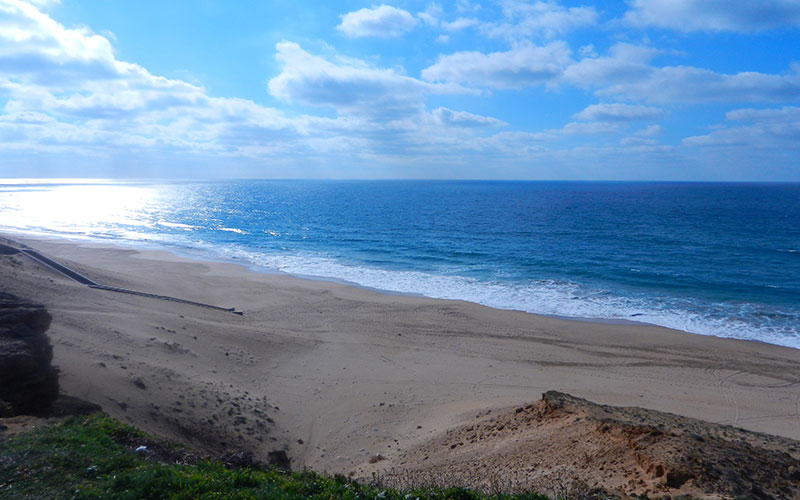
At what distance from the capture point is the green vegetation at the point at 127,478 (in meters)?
6.04

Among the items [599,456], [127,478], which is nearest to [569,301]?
[599,456]

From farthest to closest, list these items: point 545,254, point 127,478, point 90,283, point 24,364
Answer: point 545,254 → point 90,283 → point 24,364 → point 127,478

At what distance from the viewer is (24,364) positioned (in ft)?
29.6

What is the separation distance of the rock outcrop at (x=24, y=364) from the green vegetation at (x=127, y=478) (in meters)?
1.58

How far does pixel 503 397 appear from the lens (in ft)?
46.3

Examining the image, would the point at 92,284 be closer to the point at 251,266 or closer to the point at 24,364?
the point at 251,266

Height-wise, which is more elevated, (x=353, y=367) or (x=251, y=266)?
(x=251, y=266)

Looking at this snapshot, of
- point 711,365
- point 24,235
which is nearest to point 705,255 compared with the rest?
point 711,365

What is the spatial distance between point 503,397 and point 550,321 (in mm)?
8965

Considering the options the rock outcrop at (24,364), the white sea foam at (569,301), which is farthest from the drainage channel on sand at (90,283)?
the rock outcrop at (24,364)

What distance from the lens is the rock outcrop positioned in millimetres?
8719

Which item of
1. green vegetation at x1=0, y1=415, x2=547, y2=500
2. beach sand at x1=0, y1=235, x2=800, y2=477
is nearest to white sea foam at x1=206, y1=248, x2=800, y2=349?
beach sand at x1=0, y1=235, x2=800, y2=477

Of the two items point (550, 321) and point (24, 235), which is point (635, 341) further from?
point (24, 235)

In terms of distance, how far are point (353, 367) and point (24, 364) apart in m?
9.45
